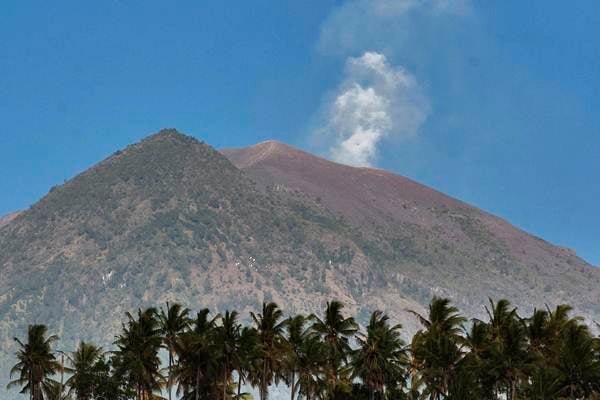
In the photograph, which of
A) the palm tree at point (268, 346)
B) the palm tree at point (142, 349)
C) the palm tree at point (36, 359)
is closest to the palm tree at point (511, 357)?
the palm tree at point (268, 346)

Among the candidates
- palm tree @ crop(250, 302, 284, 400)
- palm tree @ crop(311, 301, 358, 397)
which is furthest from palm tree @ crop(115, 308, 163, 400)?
palm tree @ crop(311, 301, 358, 397)

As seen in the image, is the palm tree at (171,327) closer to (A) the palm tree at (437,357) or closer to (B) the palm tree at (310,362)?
(B) the palm tree at (310,362)

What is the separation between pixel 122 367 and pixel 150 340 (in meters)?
4.22

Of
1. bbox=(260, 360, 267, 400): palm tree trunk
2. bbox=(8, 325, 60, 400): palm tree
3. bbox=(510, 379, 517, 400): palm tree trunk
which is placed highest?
bbox=(8, 325, 60, 400): palm tree

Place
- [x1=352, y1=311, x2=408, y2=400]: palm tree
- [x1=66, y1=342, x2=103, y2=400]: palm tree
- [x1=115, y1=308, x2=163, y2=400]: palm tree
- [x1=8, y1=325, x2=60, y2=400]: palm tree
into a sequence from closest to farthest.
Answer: [x1=115, y1=308, x2=163, y2=400]: palm tree
[x1=8, y1=325, x2=60, y2=400]: palm tree
[x1=352, y1=311, x2=408, y2=400]: palm tree
[x1=66, y1=342, x2=103, y2=400]: palm tree

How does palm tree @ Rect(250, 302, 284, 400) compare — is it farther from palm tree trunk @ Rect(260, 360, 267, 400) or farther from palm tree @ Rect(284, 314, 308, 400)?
palm tree @ Rect(284, 314, 308, 400)

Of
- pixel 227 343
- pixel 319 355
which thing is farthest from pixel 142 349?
pixel 319 355

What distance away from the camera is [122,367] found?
409 ft

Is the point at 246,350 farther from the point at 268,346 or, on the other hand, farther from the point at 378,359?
the point at 378,359

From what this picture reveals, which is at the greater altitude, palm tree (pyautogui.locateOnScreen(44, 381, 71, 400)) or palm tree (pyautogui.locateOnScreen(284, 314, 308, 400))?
palm tree (pyautogui.locateOnScreen(284, 314, 308, 400))

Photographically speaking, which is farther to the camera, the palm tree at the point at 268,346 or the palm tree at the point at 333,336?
the palm tree at the point at 333,336

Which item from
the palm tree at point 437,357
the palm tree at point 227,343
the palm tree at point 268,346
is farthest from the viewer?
the palm tree at point 268,346

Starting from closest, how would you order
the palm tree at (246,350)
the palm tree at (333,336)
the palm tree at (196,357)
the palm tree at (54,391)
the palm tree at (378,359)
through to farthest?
the palm tree at (246,350) < the palm tree at (196,357) < the palm tree at (378,359) < the palm tree at (333,336) < the palm tree at (54,391)

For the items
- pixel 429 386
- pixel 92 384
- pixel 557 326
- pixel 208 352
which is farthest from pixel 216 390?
pixel 557 326
